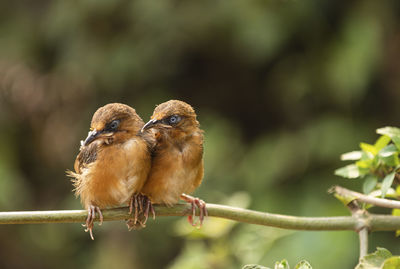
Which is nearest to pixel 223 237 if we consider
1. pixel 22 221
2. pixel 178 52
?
pixel 22 221

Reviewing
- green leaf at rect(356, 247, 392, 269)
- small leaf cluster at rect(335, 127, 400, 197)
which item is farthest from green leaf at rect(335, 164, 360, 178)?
green leaf at rect(356, 247, 392, 269)

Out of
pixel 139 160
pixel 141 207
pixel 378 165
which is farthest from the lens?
pixel 139 160

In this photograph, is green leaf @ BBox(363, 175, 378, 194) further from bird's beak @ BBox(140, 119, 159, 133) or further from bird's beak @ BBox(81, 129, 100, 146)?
bird's beak @ BBox(81, 129, 100, 146)

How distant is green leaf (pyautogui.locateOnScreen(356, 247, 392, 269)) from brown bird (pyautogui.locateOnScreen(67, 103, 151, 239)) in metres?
0.94

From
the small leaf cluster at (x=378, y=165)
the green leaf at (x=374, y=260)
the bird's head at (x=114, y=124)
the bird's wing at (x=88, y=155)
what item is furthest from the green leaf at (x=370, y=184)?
the bird's wing at (x=88, y=155)

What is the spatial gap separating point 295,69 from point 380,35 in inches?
26.6

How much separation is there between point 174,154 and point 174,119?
157 millimetres

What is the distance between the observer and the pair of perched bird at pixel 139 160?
2127mm

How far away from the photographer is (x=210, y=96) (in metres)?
5.11

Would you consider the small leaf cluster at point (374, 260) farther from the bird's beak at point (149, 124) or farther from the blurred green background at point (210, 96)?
the blurred green background at point (210, 96)

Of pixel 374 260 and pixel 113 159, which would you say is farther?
pixel 113 159

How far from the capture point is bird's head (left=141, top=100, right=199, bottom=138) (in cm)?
227

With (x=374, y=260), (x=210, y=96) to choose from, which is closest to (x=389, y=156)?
(x=374, y=260)

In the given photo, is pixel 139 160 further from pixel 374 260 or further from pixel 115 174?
pixel 374 260
